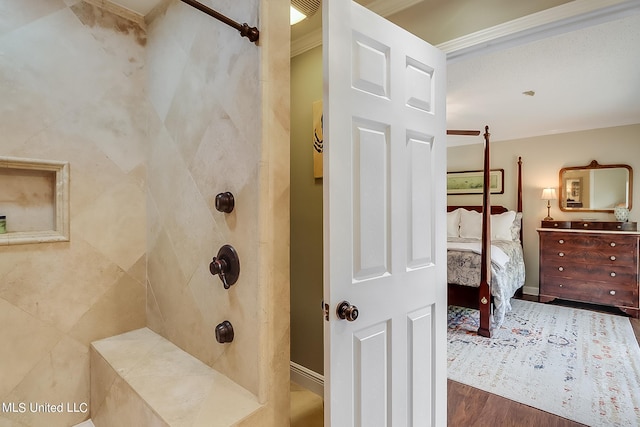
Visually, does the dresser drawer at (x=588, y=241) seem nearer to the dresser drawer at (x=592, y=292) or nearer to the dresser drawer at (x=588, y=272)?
the dresser drawer at (x=588, y=272)

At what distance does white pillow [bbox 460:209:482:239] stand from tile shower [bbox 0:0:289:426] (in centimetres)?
454

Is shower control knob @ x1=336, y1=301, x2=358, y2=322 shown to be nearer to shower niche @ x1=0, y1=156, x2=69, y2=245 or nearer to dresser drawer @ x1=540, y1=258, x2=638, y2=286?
shower niche @ x1=0, y1=156, x2=69, y2=245

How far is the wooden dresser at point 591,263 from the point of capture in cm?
386

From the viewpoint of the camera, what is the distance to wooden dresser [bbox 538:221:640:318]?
3855 millimetres

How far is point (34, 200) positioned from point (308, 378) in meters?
1.94

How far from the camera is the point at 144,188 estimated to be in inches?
80.7

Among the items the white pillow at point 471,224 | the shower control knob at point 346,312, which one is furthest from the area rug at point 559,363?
the shower control knob at point 346,312

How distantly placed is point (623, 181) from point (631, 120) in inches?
32.1

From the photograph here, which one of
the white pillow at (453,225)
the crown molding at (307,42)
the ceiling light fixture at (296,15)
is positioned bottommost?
the white pillow at (453,225)

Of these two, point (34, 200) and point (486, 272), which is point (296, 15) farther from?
point (486, 272)

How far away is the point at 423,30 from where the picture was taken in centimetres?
170

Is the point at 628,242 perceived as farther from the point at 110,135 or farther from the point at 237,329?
the point at 110,135

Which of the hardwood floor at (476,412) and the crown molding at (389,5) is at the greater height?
the crown molding at (389,5)

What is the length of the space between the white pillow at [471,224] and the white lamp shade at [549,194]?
0.92 m
